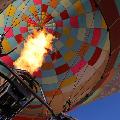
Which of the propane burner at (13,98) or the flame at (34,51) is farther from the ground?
the propane burner at (13,98)

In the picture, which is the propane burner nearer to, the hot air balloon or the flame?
the hot air balloon

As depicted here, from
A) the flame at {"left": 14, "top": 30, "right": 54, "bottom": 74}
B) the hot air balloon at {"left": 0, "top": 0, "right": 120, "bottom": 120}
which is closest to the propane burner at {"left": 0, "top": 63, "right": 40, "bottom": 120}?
the hot air balloon at {"left": 0, "top": 0, "right": 120, "bottom": 120}

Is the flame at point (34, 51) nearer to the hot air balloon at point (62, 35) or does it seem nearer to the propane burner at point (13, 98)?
the hot air balloon at point (62, 35)

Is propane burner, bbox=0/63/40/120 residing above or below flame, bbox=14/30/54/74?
above

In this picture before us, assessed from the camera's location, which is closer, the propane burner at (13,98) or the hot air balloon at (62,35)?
the propane burner at (13,98)

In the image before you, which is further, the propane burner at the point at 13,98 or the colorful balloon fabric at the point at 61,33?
the colorful balloon fabric at the point at 61,33

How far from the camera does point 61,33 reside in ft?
37.9

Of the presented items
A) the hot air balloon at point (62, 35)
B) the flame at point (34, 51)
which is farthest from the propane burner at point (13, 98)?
the flame at point (34, 51)

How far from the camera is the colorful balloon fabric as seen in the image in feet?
38.1

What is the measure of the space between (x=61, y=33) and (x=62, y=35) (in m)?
0.06

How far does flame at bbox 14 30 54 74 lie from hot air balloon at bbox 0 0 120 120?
0.35 ft

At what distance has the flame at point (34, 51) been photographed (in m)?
11.7

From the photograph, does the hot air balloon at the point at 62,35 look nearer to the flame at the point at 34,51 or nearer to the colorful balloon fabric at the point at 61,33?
the colorful balloon fabric at the point at 61,33

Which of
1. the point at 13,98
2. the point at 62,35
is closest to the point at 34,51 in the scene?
the point at 62,35
